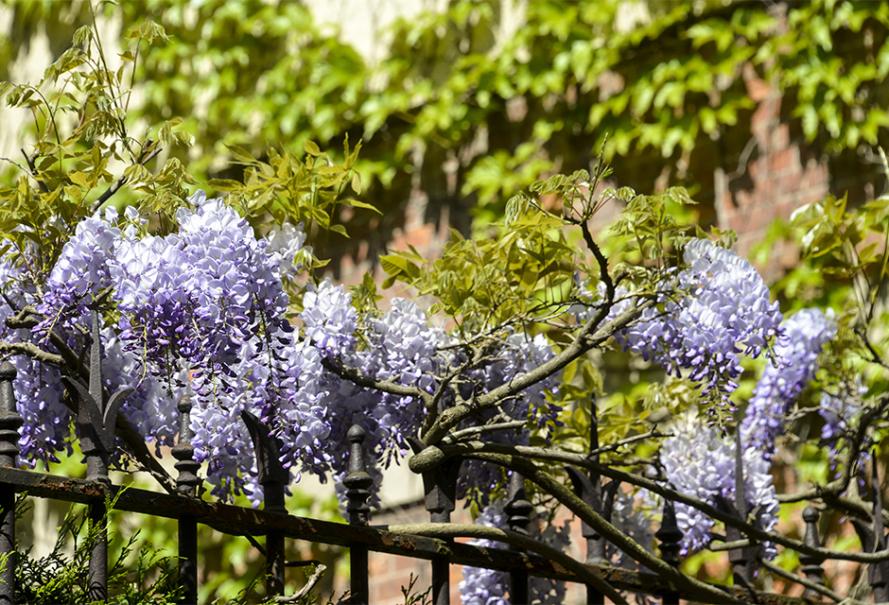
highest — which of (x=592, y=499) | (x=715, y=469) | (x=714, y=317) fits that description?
(x=714, y=317)

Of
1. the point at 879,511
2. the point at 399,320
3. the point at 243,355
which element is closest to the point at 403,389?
→ the point at 399,320

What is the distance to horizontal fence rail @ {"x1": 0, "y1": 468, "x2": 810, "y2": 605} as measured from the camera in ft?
5.78

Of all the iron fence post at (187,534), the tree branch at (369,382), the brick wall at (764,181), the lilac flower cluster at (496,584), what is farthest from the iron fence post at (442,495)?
the brick wall at (764,181)

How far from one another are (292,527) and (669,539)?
858 mm

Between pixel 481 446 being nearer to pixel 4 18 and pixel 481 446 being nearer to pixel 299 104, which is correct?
pixel 299 104

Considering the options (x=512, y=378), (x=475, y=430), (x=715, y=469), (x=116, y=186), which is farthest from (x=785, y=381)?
(x=116, y=186)

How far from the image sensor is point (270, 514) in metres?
1.98

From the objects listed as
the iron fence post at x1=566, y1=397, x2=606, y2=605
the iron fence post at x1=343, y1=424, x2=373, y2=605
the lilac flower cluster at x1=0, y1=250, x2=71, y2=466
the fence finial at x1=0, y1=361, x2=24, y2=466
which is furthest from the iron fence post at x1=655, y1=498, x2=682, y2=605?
the fence finial at x1=0, y1=361, x2=24, y2=466

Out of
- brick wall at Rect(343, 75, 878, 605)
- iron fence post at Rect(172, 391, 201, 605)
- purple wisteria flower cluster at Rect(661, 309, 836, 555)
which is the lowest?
iron fence post at Rect(172, 391, 201, 605)

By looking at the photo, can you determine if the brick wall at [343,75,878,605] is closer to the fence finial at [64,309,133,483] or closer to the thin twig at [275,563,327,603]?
the thin twig at [275,563,327,603]

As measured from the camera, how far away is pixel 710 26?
4.60 metres

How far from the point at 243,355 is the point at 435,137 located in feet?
10.2

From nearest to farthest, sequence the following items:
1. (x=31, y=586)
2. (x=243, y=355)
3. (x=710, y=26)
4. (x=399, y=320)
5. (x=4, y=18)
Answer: (x=31, y=586) < (x=243, y=355) < (x=399, y=320) < (x=710, y=26) < (x=4, y=18)

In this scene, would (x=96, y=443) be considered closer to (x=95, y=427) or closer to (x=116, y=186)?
(x=95, y=427)
